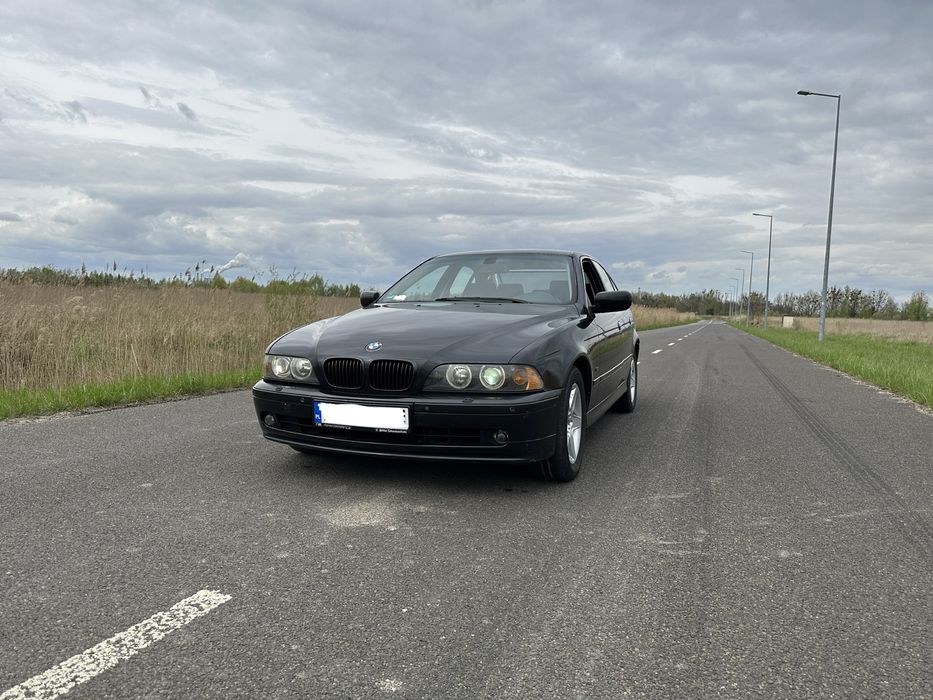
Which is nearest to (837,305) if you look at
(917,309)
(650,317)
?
(917,309)

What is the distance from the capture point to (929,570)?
2.91 metres

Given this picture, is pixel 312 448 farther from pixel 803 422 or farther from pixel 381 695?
pixel 803 422

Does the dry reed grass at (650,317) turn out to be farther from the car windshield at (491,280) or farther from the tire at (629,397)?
the car windshield at (491,280)

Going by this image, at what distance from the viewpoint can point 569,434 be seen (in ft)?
13.7

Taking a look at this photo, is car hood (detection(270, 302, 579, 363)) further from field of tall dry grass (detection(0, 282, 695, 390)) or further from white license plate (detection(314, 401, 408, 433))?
field of tall dry grass (detection(0, 282, 695, 390))

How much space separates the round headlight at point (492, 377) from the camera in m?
3.67

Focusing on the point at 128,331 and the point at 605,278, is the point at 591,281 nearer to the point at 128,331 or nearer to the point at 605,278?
the point at 605,278

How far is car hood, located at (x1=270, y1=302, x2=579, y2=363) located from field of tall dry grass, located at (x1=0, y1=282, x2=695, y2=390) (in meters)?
5.01

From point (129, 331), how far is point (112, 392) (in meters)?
2.39

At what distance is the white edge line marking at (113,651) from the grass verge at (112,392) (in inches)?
183

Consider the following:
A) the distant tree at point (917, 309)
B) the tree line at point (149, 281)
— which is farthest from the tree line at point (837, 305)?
the tree line at point (149, 281)

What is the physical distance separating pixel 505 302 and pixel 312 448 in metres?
1.78

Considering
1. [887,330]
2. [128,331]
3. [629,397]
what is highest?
[128,331]

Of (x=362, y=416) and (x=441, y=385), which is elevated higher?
(x=441, y=385)
